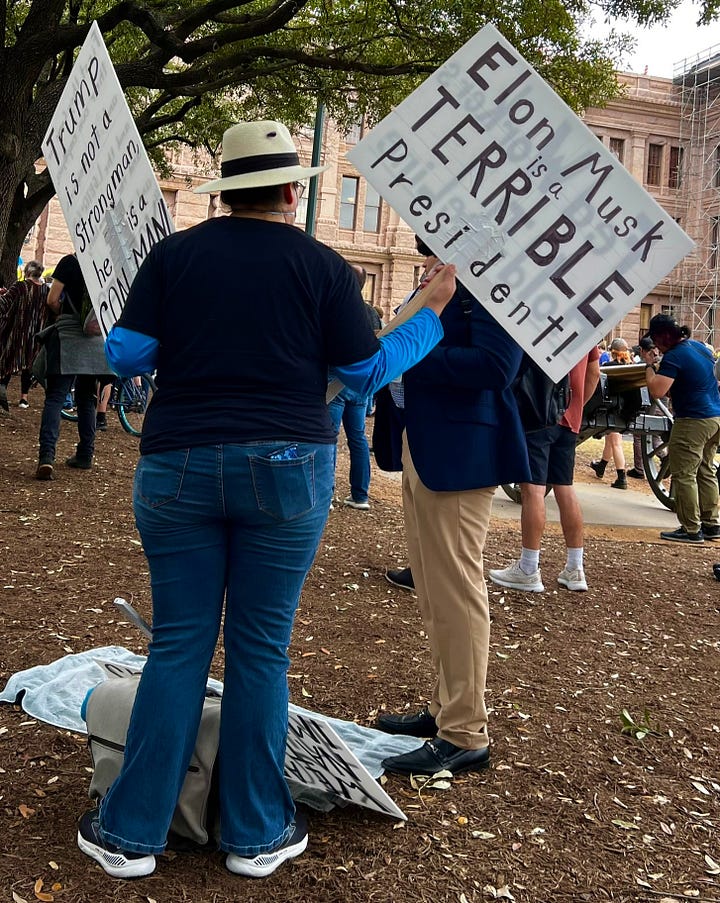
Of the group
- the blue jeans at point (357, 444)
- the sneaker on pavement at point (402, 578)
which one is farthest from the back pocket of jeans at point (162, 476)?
the blue jeans at point (357, 444)

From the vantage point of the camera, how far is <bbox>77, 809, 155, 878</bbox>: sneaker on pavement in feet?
7.83

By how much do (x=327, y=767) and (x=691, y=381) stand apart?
6223mm

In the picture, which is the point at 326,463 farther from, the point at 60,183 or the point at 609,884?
the point at 60,183

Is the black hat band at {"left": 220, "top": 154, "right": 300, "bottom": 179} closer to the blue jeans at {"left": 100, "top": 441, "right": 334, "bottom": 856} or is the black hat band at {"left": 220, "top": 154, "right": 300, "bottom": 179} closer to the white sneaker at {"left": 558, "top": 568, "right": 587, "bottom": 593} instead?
the blue jeans at {"left": 100, "top": 441, "right": 334, "bottom": 856}

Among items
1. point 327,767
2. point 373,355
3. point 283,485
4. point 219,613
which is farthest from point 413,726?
point 373,355

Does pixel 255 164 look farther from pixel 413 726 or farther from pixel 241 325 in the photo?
pixel 413 726

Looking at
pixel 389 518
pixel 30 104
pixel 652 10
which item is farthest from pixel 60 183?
pixel 652 10

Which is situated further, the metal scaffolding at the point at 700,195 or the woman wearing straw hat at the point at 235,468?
the metal scaffolding at the point at 700,195

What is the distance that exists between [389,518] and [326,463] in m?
5.38

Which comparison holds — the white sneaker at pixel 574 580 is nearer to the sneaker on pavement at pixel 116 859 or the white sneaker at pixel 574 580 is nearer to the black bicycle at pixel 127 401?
the sneaker on pavement at pixel 116 859

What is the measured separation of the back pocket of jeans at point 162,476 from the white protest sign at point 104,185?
0.80m

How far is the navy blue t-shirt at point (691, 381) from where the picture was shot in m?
8.00

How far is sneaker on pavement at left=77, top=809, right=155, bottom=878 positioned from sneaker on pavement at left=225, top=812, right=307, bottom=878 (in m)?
0.20

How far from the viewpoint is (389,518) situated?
307 inches
